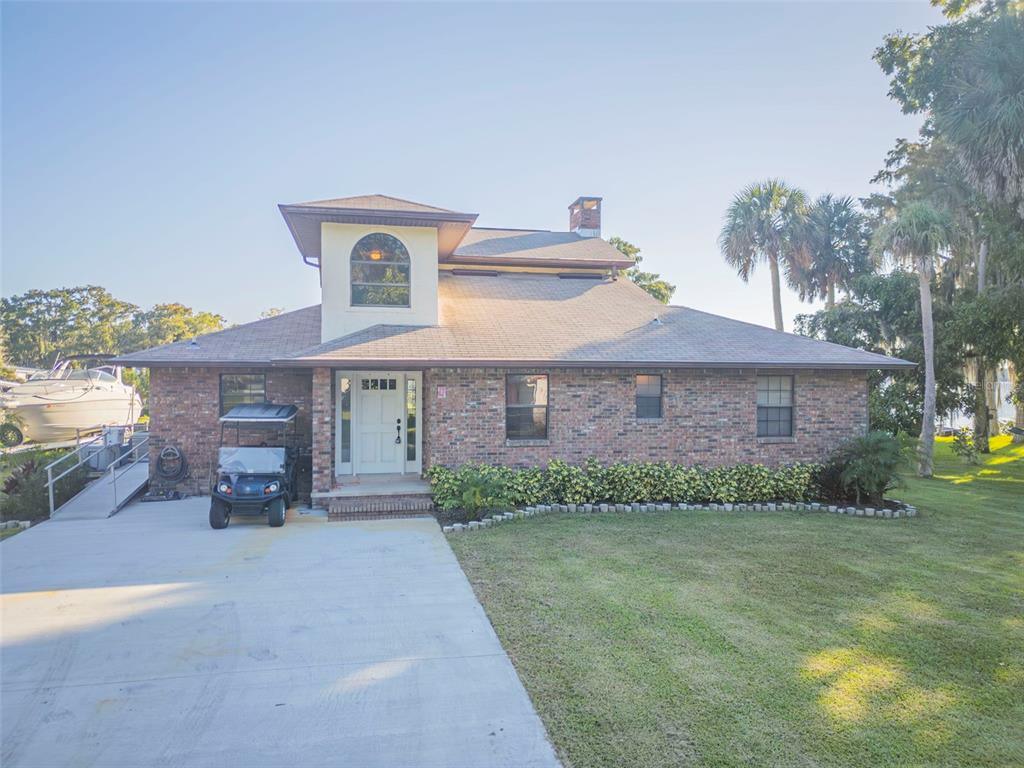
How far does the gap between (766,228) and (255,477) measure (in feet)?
76.4

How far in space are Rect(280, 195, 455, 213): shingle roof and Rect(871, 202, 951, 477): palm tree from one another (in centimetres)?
1249

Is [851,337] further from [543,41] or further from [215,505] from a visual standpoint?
[215,505]

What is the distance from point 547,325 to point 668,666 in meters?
9.06

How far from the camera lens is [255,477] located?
1048 cm

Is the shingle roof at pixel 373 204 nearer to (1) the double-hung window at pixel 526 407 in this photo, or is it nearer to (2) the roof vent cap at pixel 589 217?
(1) the double-hung window at pixel 526 407

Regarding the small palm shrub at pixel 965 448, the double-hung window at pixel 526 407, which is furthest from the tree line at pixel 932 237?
the double-hung window at pixel 526 407

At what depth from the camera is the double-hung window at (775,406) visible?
12.8 meters

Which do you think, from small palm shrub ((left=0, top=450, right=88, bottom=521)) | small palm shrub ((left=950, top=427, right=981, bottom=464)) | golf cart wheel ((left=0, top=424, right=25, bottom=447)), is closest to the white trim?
small palm shrub ((left=0, top=450, right=88, bottom=521))

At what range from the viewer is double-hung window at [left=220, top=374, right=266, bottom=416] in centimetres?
1280

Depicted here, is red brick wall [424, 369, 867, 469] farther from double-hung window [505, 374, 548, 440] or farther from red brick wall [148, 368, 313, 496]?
red brick wall [148, 368, 313, 496]

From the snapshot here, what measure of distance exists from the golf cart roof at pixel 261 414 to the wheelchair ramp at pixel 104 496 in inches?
104

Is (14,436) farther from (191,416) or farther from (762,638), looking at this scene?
(762,638)

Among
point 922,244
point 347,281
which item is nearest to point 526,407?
point 347,281

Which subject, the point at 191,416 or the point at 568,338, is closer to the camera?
the point at 191,416
